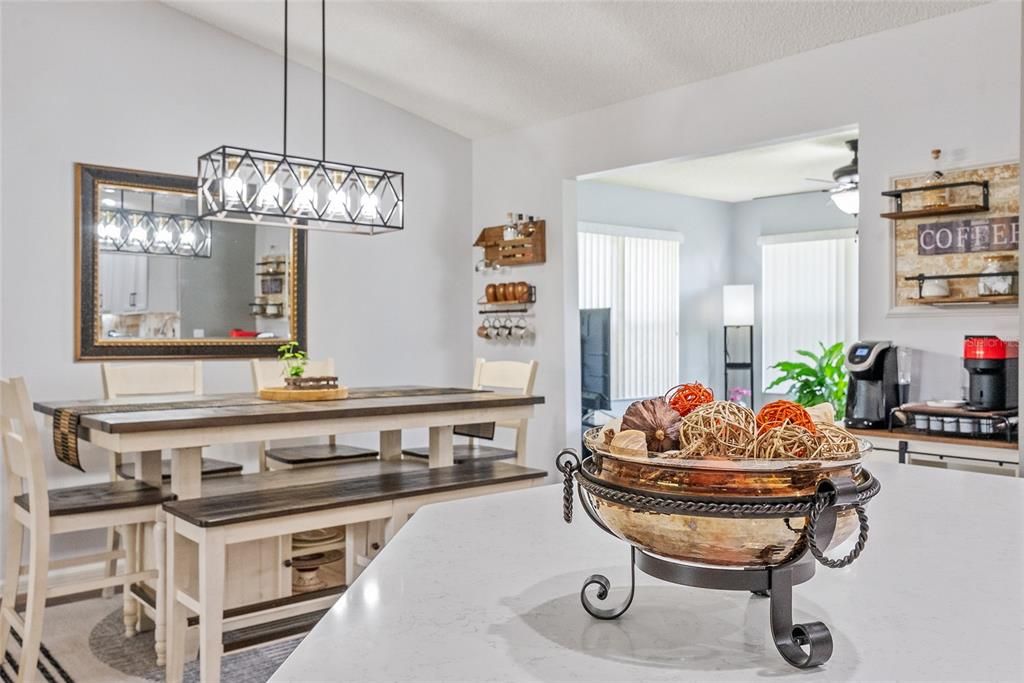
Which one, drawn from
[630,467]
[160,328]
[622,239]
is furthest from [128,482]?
[622,239]

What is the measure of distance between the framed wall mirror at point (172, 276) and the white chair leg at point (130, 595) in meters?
1.28

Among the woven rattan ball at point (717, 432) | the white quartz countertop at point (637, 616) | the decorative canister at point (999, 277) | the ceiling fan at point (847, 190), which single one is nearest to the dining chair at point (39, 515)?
the white quartz countertop at point (637, 616)

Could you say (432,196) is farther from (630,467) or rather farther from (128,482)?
(630,467)

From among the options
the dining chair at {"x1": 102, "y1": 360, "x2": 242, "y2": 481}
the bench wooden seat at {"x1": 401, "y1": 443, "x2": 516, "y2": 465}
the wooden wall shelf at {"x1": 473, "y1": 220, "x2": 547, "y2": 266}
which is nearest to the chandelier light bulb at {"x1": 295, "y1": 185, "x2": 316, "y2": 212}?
the dining chair at {"x1": 102, "y1": 360, "x2": 242, "y2": 481}

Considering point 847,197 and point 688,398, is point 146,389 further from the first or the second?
point 847,197

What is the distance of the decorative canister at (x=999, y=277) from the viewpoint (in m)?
3.27

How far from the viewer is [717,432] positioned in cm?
66

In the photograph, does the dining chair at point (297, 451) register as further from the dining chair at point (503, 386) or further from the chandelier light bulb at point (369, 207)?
the chandelier light bulb at point (369, 207)

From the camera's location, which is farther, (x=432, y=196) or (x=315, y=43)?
(x=432, y=196)

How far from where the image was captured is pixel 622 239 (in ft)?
23.3

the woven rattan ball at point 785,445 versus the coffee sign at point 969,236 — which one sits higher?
the coffee sign at point 969,236

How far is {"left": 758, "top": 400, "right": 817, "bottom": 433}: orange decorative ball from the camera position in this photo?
672mm

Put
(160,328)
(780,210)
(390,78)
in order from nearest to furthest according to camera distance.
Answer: (160,328), (390,78), (780,210)

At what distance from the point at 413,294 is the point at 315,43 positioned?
166cm
